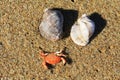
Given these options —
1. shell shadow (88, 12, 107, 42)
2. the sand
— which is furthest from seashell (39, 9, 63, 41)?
shell shadow (88, 12, 107, 42)

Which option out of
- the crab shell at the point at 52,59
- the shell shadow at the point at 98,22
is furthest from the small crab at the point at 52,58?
the shell shadow at the point at 98,22

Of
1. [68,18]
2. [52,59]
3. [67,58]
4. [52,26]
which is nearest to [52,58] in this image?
[52,59]

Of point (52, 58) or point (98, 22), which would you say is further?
point (98, 22)

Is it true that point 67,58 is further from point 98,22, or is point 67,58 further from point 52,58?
point 98,22

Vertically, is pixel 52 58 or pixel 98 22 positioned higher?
pixel 98 22

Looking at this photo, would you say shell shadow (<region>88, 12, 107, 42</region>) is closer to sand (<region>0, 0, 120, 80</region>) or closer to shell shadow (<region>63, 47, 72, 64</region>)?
sand (<region>0, 0, 120, 80</region>)
